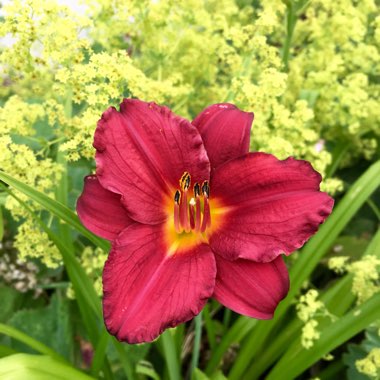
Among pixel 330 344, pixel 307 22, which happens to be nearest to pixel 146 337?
pixel 330 344

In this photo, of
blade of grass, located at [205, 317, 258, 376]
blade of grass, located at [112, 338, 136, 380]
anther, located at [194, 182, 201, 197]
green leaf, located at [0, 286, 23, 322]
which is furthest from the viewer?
green leaf, located at [0, 286, 23, 322]

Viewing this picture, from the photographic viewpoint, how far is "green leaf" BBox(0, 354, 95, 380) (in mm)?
540

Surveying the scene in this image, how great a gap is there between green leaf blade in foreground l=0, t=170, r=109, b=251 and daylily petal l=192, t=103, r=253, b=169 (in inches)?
6.8

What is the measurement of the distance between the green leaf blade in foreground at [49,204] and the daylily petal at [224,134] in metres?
0.17

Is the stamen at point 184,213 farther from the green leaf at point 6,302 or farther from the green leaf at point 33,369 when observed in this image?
the green leaf at point 6,302

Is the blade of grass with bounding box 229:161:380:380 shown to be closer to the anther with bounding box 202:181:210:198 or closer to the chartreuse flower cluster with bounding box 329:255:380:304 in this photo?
the chartreuse flower cluster with bounding box 329:255:380:304

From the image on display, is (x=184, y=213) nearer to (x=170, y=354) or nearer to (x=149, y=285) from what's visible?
(x=149, y=285)

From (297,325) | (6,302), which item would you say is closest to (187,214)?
(297,325)

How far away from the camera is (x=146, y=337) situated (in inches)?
21.5

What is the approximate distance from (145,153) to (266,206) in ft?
0.49

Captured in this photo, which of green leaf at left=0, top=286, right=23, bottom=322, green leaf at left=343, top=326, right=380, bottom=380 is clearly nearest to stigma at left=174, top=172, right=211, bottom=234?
green leaf at left=343, top=326, right=380, bottom=380

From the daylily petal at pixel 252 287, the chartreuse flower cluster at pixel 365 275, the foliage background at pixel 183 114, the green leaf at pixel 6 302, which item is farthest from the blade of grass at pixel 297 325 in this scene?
the green leaf at pixel 6 302

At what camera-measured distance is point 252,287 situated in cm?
60

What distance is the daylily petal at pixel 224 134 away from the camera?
25.9 inches
